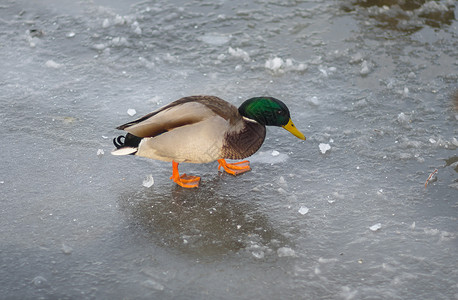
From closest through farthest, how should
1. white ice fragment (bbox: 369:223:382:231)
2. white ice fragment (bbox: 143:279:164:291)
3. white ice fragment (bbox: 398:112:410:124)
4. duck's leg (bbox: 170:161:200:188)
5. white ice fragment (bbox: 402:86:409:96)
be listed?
A: 1. white ice fragment (bbox: 143:279:164:291)
2. white ice fragment (bbox: 369:223:382:231)
3. duck's leg (bbox: 170:161:200:188)
4. white ice fragment (bbox: 398:112:410:124)
5. white ice fragment (bbox: 402:86:409:96)

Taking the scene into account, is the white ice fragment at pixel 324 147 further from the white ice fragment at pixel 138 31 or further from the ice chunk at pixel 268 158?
the white ice fragment at pixel 138 31

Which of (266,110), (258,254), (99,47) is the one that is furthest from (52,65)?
(258,254)

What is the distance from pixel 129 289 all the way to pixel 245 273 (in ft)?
2.02

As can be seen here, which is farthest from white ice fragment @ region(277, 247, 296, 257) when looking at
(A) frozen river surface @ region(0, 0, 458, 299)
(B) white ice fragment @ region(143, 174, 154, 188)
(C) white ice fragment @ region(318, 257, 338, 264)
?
(B) white ice fragment @ region(143, 174, 154, 188)

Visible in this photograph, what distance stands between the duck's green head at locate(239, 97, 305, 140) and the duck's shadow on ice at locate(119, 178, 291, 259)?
1.67 ft

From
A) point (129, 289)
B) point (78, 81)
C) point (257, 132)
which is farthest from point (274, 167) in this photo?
point (78, 81)

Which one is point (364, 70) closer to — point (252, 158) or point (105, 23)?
point (252, 158)

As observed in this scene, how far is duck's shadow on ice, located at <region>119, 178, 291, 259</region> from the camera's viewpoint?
3326 mm

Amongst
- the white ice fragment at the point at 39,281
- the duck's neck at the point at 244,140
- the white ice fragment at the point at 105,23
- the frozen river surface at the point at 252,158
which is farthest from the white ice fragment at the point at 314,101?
the white ice fragment at the point at 39,281

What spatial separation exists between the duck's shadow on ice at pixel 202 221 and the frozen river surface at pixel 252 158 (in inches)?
0.4

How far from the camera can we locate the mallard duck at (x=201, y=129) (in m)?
3.59

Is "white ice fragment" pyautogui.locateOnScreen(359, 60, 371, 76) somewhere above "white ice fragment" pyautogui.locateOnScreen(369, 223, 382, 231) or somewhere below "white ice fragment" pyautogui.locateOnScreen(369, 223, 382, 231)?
above

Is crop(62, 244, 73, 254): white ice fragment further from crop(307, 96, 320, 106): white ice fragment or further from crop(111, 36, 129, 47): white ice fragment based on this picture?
crop(111, 36, 129, 47): white ice fragment

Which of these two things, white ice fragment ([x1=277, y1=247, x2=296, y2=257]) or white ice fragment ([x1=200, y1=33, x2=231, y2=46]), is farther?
white ice fragment ([x1=200, y1=33, x2=231, y2=46])
